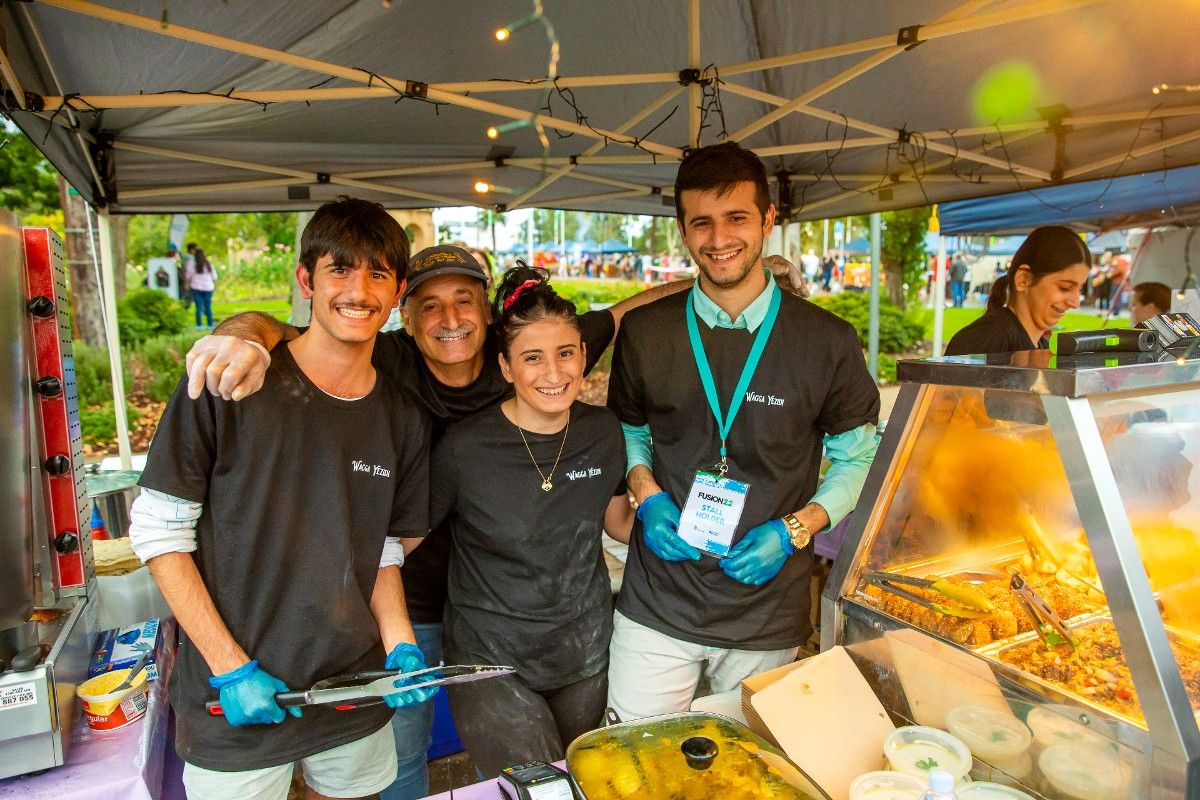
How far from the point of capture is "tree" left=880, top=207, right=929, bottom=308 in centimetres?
1723

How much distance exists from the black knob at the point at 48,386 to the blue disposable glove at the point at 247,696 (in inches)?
34.2

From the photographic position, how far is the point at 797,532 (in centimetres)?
214

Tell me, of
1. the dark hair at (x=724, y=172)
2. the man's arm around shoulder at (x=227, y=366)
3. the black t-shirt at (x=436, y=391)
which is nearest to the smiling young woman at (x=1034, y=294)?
the dark hair at (x=724, y=172)

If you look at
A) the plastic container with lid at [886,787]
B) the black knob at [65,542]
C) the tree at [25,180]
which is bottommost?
the plastic container with lid at [886,787]

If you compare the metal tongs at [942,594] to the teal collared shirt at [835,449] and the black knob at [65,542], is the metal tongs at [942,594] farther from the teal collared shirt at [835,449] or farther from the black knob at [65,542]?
the black knob at [65,542]

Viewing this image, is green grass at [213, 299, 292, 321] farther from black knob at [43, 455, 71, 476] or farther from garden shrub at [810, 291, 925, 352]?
black knob at [43, 455, 71, 476]

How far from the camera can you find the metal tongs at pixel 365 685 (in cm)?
162

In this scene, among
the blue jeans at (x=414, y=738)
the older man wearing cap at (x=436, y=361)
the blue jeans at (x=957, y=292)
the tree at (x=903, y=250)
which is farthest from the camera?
the blue jeans at (x=957, y=292)

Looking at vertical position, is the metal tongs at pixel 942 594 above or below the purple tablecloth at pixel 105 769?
above

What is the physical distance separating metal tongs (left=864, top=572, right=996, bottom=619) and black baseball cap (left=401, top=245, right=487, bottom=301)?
153 cm

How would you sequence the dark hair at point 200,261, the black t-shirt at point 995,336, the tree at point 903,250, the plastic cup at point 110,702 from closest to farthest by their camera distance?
1. the plastic cup at point 110,702
2. the black t-shirt at point 995,336
3. the dark hair at point 200,261
4. the tree at point 903,250

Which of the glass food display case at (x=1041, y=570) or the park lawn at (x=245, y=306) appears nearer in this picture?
the glass food display case at (x=1041, y=570)

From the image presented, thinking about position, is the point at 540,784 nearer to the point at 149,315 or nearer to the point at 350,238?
the point at 350,238

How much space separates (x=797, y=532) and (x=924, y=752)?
29.1 inches
